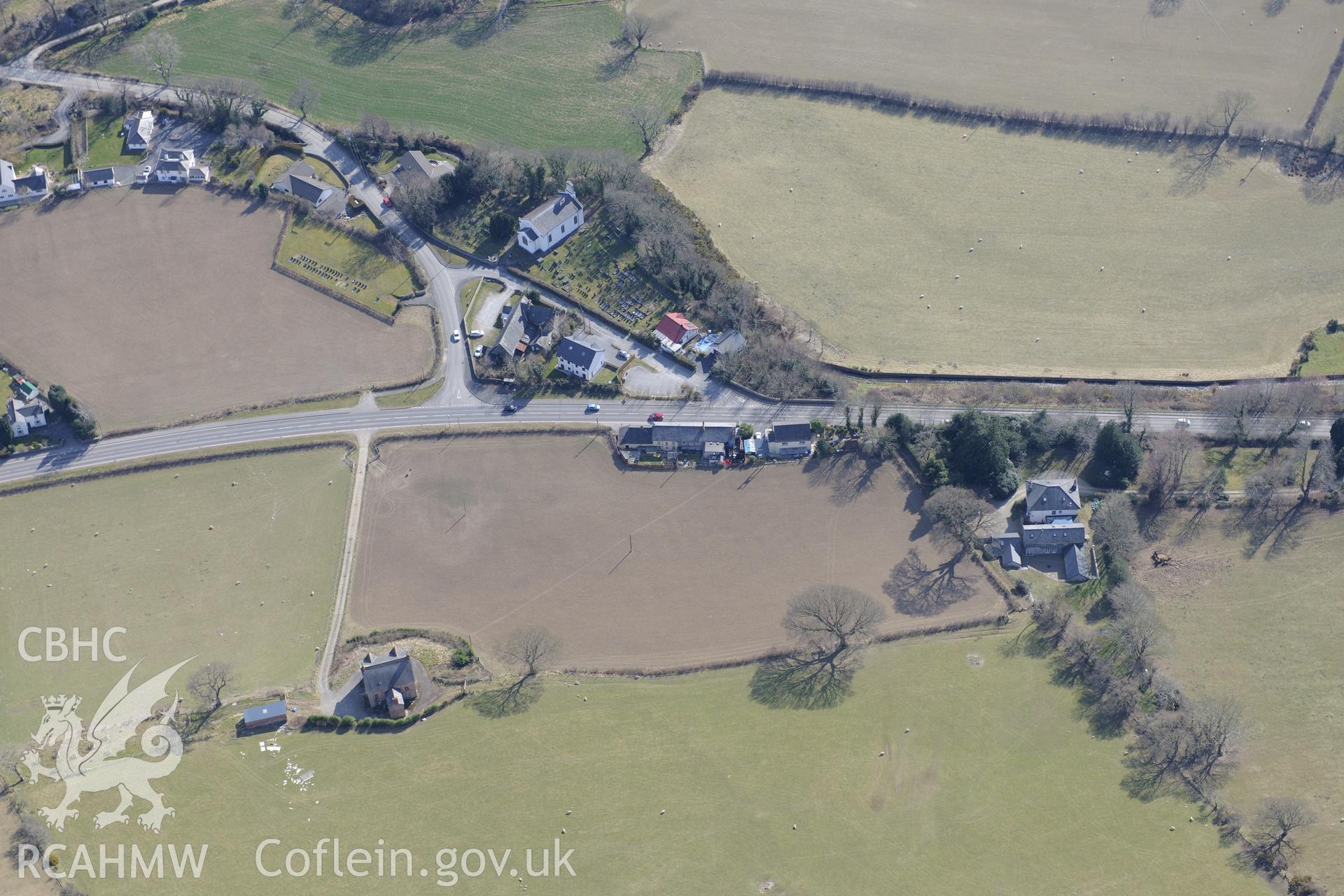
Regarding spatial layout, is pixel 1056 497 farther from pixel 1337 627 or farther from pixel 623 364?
pixel 623 364

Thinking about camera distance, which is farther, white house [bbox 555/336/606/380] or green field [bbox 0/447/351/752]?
white house [bbox 555/336/606/380]

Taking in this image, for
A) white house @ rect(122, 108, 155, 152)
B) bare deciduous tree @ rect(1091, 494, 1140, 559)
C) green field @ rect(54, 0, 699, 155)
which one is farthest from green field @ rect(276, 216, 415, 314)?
bare deciduous tree @ rect(1091, 494, 1140, 559)

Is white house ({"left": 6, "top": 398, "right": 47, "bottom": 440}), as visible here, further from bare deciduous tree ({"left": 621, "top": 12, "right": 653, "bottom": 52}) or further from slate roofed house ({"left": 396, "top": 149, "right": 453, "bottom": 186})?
bare deciduous tree ({"left": 621, "top": 12, "right": 653, "bottom": 52})

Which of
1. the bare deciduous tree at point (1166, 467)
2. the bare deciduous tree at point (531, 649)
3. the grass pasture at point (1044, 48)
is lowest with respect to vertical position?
the bare deciduous tree at point (531, 649)

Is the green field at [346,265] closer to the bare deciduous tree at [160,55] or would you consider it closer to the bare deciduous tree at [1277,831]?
the bare deciduous tree at [160,55]

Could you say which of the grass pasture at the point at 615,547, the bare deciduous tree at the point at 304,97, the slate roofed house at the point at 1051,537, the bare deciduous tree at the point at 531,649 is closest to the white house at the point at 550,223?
the grass pasture at the point at 615,547

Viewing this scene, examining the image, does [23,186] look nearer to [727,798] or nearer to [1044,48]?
[727,798]
